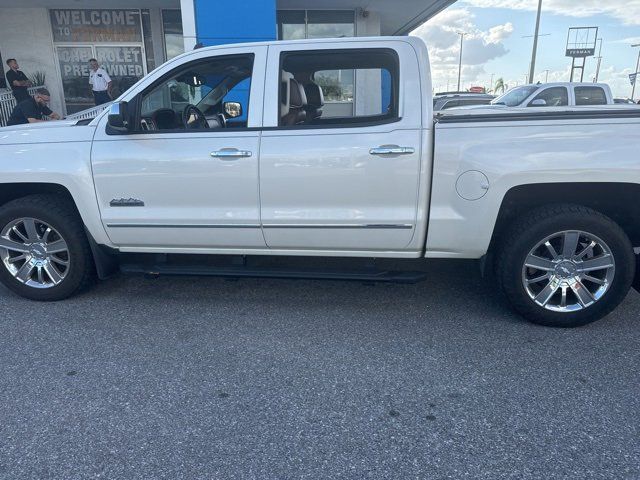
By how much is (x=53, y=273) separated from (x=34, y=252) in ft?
0.77

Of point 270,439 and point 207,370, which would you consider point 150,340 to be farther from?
point 270,439

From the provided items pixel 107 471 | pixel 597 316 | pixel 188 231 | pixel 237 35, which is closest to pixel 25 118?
pixel 237 35

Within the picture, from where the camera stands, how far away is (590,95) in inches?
451

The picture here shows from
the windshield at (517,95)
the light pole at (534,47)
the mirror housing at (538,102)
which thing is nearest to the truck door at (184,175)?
the mirror housing at (538,102)

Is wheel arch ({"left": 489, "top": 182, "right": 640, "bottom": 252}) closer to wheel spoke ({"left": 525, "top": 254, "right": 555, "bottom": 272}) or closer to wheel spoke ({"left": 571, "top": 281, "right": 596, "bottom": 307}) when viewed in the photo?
wheel spoke ({"left": 525, "top": 254, "right": 555, "bottom": 272})

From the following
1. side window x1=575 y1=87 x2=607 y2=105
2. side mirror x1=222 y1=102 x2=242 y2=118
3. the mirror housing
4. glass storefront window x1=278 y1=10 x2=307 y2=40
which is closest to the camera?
side mirror x1=222 y1=102 x2=242 y2=118

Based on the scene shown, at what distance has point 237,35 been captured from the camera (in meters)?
8.82

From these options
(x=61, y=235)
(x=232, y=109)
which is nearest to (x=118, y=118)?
(x=61, y=235)

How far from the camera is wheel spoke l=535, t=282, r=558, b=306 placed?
3469 millimetres

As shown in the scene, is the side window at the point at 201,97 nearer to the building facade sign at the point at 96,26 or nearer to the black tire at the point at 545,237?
the black tire at the point at 545,237

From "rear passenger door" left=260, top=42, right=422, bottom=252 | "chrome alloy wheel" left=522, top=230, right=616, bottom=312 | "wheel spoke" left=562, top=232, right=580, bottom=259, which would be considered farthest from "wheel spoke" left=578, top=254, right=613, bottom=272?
"rear passenger door" left=260, top=42, right=422, bottom=252

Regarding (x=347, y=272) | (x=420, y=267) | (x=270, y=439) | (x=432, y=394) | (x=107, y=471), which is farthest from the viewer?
(x=420, y=267)

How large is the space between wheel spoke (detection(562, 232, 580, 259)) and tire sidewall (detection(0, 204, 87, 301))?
145 inches

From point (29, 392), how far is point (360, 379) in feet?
6.41
